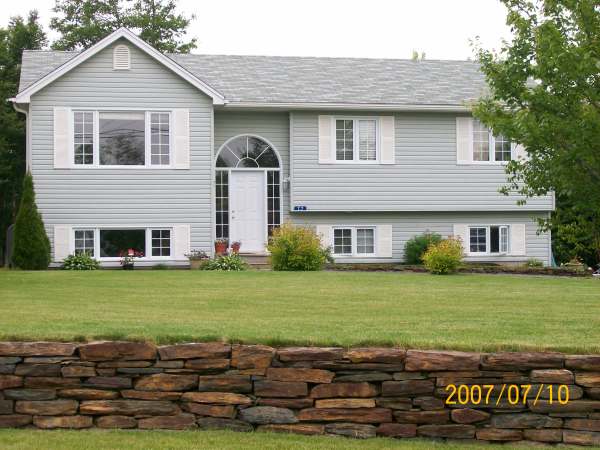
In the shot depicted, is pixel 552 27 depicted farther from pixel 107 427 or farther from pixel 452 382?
pixel 107 427

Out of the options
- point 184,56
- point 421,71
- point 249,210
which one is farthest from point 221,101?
point 421,71

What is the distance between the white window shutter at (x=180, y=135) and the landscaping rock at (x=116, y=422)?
46.4ft

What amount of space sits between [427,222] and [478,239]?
153cm

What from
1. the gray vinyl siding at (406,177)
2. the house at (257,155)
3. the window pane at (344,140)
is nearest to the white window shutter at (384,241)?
the house at (257,155)

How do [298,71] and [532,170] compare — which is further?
[298,71]

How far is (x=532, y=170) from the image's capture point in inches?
480

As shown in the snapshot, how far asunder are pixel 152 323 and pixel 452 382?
3033 millimetres

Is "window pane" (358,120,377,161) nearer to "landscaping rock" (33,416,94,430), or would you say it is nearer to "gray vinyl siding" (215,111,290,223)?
"gray vinyl siding" (215,111,290,223)

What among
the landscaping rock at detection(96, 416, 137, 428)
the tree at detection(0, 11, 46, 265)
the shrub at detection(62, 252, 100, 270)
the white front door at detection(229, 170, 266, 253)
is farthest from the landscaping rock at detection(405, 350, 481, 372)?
the tree at detection(0, 11, 46, 265)

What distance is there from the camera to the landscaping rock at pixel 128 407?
7.32m

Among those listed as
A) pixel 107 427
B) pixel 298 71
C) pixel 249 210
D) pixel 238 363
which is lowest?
pixel 107 427

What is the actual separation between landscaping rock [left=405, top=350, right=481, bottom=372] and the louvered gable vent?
15291 millimetres

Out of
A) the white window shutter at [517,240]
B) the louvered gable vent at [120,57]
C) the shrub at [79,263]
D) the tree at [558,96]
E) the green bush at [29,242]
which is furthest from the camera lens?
the white window shutter at [517,240]

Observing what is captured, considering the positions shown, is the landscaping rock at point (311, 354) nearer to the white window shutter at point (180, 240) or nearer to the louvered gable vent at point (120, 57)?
the white window shutter at point (180, 240)
